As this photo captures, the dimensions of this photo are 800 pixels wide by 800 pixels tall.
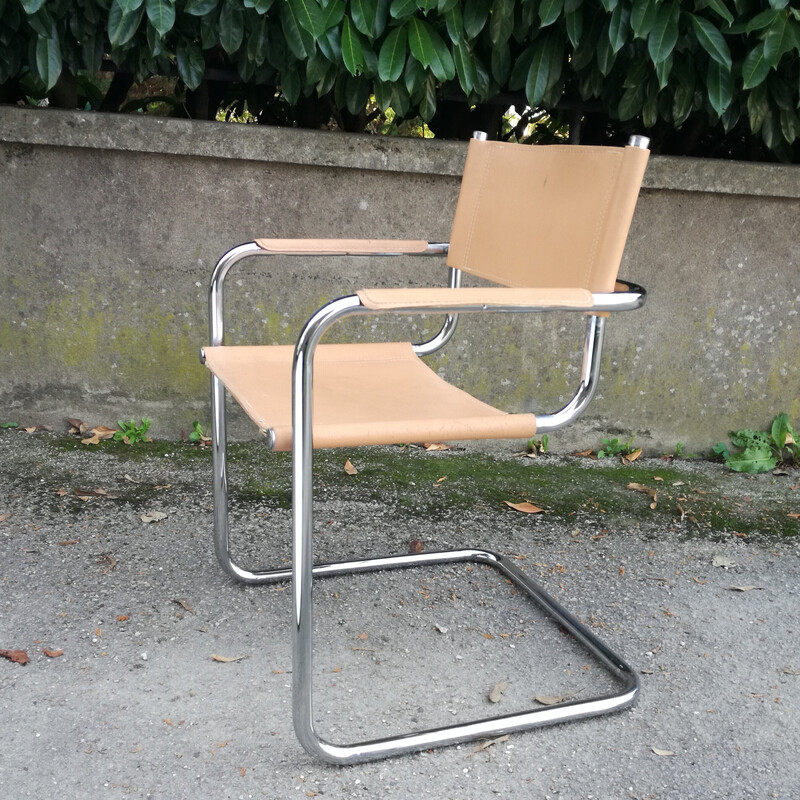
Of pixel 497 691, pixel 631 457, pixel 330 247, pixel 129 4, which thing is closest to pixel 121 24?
pixel 129 4

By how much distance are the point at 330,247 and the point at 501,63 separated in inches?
42.8

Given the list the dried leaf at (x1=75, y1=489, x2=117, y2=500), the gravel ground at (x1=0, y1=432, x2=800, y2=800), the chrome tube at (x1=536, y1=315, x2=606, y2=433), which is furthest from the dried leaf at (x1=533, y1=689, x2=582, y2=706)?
the dried leaf at (x1=75, y1=489, x2=117, y2=500)

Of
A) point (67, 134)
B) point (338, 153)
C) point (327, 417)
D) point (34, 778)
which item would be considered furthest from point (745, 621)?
point (67, 134)

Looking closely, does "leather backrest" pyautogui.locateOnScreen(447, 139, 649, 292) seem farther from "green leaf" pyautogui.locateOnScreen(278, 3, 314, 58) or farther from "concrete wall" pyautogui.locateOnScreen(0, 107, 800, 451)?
"concrete wall" pyautogui.locateOnScreen(0, 107, 800, 451)

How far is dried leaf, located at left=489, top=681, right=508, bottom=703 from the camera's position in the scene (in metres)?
1.72

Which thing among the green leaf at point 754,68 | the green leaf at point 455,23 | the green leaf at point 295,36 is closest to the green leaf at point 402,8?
the green leaf at point 455,23

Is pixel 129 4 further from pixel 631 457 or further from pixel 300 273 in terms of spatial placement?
pixel 631 457

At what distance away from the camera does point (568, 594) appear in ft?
7.07

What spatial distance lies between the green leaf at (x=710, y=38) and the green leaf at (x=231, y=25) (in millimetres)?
1207

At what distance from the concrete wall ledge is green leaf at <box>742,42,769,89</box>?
13.1 inches

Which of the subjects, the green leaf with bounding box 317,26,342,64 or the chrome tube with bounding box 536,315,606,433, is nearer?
the chrome tube with bounding box 536,315,606,433

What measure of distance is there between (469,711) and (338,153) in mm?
1688

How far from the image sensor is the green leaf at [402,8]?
2354 millimetres

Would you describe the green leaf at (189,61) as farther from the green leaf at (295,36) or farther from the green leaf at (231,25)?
the green leaf at (295,36)
